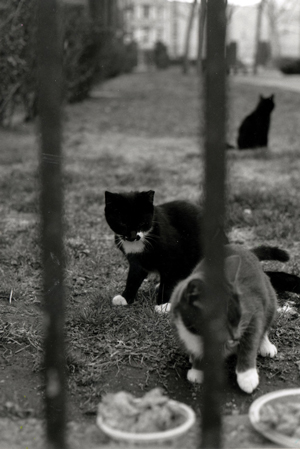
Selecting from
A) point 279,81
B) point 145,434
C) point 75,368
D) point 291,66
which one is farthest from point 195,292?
point 291,66

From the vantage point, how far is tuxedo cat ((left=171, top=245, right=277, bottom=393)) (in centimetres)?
214

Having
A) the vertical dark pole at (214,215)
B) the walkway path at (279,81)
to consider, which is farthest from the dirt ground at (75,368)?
the walkway path at (279,81)

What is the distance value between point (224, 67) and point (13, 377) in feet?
5.42

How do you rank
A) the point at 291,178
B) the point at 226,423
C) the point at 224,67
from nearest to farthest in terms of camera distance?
the point at 224,67 → the point at 226,423 → the point at 291,178

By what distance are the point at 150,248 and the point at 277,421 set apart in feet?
5.74

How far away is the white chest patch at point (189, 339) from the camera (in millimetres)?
2295

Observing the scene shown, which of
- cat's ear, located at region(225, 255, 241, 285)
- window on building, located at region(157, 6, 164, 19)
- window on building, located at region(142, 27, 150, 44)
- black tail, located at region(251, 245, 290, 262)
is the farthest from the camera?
window on building, located at region(157, 6, 164, 19)

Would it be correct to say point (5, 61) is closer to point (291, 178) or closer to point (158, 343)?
point (291, 178)

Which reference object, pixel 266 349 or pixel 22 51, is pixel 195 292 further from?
pixel 22 51

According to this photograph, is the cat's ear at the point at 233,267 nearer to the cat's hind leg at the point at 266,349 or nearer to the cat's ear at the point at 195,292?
the cat's ear at the point at 195,292

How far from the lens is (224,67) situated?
1.40m

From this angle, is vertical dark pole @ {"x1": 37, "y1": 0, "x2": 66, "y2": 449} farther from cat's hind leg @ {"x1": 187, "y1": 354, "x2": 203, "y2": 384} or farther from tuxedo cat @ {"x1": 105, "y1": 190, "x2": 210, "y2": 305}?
tuxedo cat @ {"x1": 105, "y1": 190, "x2": 210, "y2": 305}

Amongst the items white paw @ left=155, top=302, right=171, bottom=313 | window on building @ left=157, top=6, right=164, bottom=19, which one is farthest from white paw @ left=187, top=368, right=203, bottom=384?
window on building @ left=157, top=6, right=164, bottom=19

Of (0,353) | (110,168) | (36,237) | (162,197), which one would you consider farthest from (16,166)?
(0,353)
